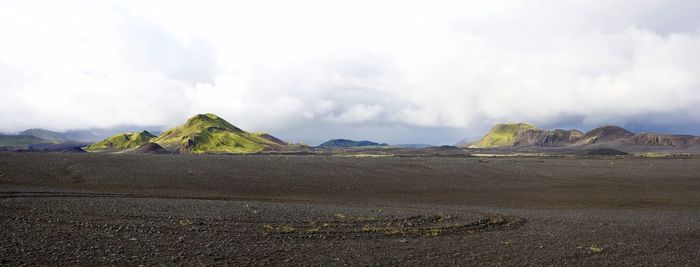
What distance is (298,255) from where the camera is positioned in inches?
693

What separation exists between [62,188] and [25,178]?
7.82 metres

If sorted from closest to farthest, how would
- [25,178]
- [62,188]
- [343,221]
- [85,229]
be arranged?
[85,229] → [343,221] → [62,188] → [25,178]

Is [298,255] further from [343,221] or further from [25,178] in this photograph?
[25,178]

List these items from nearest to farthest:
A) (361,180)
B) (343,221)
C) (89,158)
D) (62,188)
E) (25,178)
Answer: (343,221)
(62,188)
(25,178)
(361,180)
(89,158)

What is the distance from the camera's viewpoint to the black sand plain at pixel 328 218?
17.6 meters

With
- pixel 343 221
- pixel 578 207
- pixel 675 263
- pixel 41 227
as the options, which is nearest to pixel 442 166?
pixel 578 207

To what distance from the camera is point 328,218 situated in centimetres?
2614

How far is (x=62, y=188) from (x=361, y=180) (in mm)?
27313

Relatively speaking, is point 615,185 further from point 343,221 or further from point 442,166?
point 343,221

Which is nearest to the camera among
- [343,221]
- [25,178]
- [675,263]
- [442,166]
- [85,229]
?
[675,263]

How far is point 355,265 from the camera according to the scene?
16.4 meters

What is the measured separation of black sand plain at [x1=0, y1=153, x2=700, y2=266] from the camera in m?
17.6

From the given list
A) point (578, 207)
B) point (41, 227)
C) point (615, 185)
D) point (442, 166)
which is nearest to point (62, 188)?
point (41, 227)

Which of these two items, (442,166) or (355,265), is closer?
(355,265)
